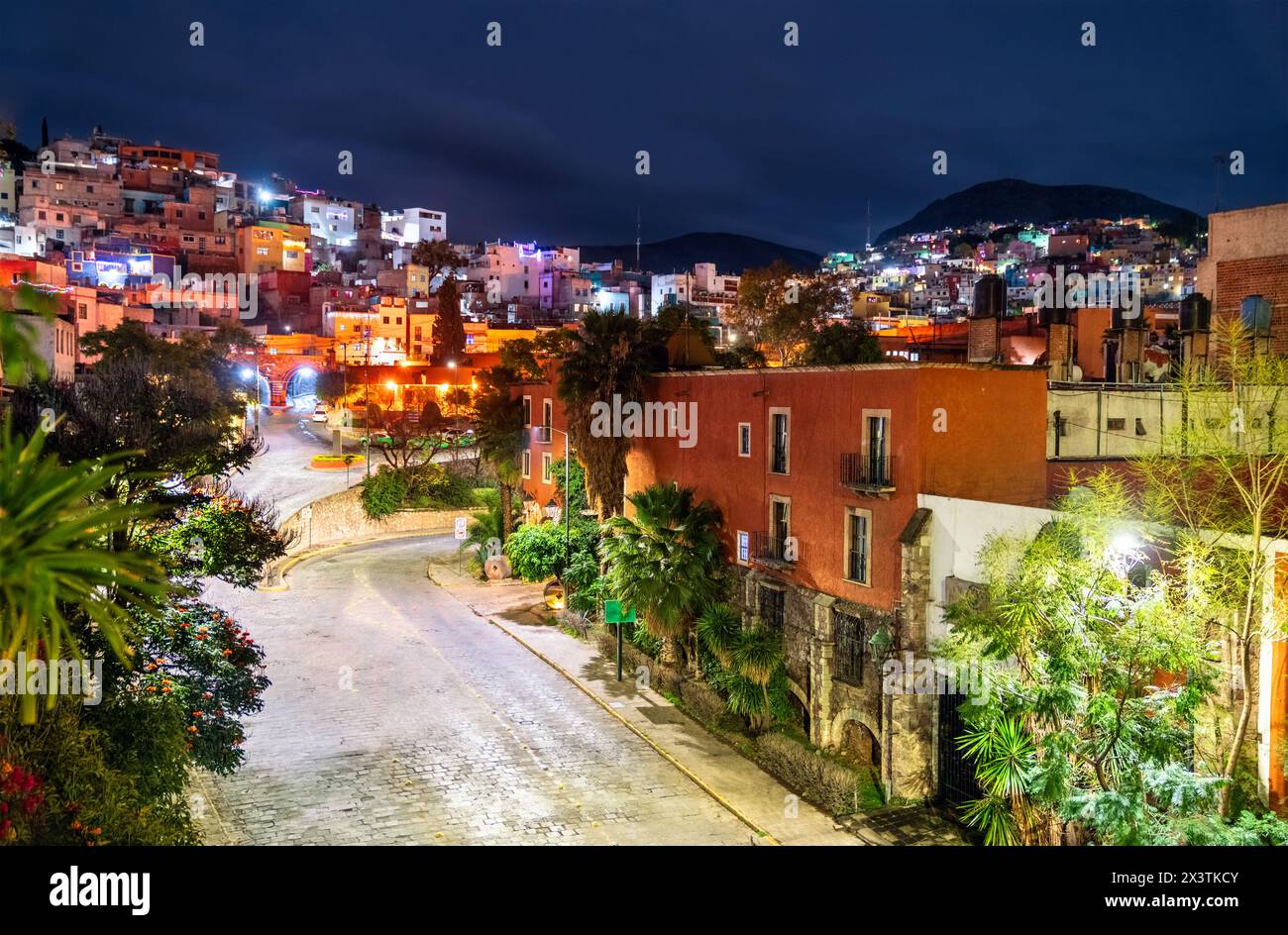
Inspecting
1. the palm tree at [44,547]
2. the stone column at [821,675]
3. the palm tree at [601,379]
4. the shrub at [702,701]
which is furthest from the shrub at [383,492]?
the palm tree at [44,547]

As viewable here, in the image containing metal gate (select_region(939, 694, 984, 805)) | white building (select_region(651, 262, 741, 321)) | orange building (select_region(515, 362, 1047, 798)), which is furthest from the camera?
white building (select_region(651, 262, 741, 321))

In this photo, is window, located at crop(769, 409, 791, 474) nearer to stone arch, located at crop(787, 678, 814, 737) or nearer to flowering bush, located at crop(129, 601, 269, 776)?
stone arch, located at crop(787, 678, 814, 737)

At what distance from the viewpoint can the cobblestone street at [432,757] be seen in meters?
18.7

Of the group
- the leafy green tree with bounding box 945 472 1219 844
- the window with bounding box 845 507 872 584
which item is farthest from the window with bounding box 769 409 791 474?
the leafy green tree with bounding box 945 472 1219 844

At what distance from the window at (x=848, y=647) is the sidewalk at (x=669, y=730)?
341 centimetres

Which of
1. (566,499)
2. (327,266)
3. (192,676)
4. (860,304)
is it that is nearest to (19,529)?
(192,676)

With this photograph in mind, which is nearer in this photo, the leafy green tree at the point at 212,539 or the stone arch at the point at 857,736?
the leafy green tree at the point at 212,539

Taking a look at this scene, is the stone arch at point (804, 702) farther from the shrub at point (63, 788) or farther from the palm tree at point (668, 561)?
the shrub at point (63, 788)

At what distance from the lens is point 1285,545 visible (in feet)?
43.6

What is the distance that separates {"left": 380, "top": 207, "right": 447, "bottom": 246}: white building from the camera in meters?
164

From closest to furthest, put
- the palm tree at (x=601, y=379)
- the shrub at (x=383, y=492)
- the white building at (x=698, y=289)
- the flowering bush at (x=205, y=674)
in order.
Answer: the flowering bush at (x=205, y=674) < the palm tree at (x=601, y=379) < the shrub at (x=383, y=492) < the white building at (x=698, y=289)

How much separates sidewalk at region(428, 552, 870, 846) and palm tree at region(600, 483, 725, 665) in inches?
98.8

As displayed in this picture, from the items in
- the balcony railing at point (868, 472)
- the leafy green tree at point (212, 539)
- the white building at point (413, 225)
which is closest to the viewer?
the leafy green tree at point (212, 539)

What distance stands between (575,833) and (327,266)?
133881 mm
